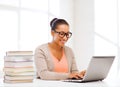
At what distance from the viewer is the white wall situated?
4.68 meters

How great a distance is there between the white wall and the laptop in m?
2.50

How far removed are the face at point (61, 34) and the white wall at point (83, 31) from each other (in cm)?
202

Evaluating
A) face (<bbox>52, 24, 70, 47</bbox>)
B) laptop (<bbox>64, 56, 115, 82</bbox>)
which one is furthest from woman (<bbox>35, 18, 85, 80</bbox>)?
laptop (<bbox>64, 56, 115, 82</bbox>)

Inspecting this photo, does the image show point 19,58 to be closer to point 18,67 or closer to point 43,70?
point 18,67

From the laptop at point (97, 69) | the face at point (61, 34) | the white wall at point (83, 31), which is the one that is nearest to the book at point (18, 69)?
the laptop at point (97, 69)

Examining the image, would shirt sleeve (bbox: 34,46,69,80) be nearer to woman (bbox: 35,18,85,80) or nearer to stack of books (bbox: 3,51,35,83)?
woman (bbox: 35,18,85,80)

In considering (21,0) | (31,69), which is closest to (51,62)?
(31,69)

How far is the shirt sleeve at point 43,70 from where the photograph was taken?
7.55ft

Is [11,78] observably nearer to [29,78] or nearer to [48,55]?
[29,78]

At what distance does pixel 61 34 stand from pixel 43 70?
0.42 m

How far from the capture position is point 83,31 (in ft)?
15.9

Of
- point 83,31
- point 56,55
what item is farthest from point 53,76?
point 83,31

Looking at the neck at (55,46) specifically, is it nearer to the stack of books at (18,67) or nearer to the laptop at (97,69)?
the laptop at (97,69)

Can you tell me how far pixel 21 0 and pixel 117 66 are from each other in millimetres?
1812
